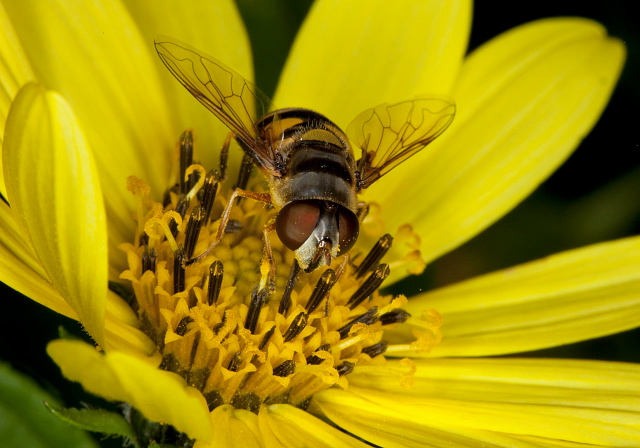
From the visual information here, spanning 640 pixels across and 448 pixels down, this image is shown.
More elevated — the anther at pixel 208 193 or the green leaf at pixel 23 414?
the anther at pixel 208 193

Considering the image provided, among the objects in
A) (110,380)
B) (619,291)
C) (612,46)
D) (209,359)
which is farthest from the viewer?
(612,46)

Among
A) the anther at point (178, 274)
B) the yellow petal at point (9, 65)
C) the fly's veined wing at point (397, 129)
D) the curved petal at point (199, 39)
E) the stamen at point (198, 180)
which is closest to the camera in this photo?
the yellow petal at point (9, 65)

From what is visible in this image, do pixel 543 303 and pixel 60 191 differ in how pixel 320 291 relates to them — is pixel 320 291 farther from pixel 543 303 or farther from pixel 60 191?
pixel 60 191

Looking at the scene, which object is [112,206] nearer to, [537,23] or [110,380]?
[110,380]

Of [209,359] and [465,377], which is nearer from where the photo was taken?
[209,359]

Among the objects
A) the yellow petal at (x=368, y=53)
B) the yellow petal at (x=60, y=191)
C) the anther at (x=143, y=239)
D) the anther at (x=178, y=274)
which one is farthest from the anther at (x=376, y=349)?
the yellow petal at (x=60, y=191)

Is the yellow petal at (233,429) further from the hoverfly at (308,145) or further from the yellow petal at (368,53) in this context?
the yellow petal at (368,53)

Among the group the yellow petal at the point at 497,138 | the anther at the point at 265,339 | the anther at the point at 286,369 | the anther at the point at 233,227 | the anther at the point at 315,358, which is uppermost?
the yellow petal at the point at 497,138

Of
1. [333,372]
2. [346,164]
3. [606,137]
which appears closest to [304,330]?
[333,372]
